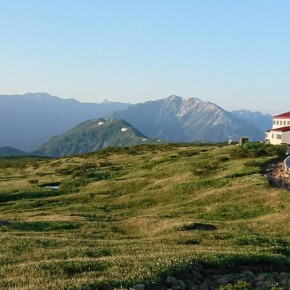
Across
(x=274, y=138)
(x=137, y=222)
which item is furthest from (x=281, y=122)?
(x=137, y=222)

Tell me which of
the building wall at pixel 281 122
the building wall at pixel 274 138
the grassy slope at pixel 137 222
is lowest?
the grassy slope at pixel 137 222

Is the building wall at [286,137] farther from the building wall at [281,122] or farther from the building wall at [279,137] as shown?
the building wall at [281,122]

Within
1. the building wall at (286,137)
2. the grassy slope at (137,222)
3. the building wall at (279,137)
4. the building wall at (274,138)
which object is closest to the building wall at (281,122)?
the building wall at (274,138)

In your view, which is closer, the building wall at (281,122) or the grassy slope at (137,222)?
the grassy slope at (137,222)

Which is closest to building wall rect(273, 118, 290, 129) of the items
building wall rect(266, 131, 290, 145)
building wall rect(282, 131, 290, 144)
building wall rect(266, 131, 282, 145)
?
building wall rect(266, 131, 282, 145)

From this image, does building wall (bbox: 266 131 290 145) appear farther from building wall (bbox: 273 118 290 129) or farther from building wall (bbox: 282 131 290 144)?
building wall (bbox: 273 118 290 129)

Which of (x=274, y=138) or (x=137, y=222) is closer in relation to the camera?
(x=137, y=222)

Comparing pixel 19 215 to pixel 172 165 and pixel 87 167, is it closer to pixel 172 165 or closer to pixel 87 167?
pixel 172 165

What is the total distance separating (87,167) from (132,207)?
121 ft

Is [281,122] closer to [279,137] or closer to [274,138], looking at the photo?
[274,138]

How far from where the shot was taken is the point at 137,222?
35781mm

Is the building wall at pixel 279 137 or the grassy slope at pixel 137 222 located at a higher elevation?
the building wall at pixel 279 137

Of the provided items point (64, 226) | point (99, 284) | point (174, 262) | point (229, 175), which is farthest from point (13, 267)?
point (229, 175)

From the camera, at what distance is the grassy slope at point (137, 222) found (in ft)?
56.2
